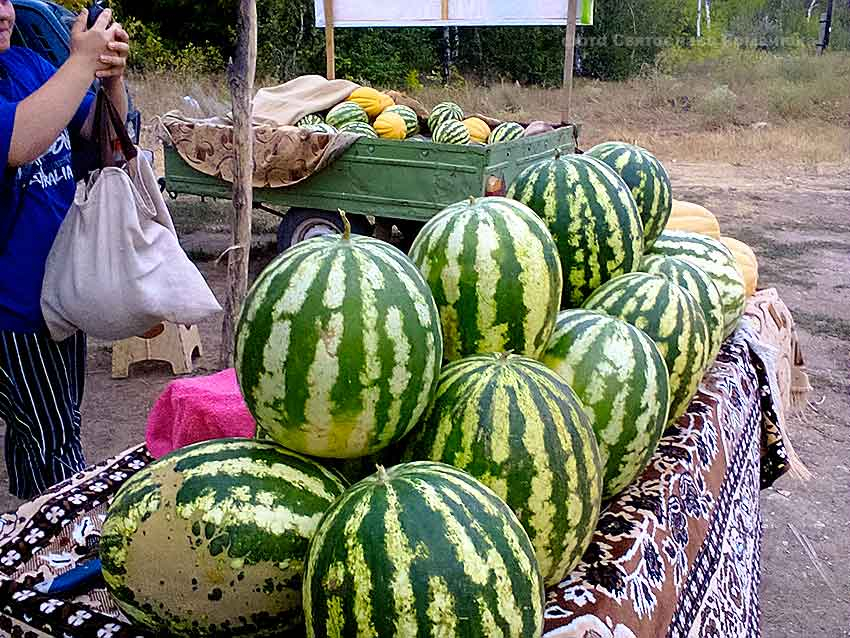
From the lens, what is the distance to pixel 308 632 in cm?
111

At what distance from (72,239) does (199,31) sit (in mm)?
18588

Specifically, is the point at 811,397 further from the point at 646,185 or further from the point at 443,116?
the point at 443,116

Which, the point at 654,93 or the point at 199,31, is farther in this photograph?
the point at 199,31

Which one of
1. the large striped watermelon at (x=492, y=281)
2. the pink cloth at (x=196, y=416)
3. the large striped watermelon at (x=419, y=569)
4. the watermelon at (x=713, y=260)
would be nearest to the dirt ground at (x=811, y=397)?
the watermelon at (x=713, y=260)

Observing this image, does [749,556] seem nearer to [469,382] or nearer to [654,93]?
[469,382]

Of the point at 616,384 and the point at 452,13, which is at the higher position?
the point at 452,13

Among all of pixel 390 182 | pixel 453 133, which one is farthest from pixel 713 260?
pixel 453 133

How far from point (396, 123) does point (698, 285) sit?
517 cm

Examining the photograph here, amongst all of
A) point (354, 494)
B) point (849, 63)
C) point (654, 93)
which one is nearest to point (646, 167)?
point (354, 494)

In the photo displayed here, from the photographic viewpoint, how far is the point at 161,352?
16.7 ft

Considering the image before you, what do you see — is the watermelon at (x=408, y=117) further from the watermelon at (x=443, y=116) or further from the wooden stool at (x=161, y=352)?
the wooden stool at (x=161, y=352)

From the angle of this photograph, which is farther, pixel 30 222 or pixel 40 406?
pixel 40 406

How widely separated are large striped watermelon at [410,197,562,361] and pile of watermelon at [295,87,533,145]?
5.04 m

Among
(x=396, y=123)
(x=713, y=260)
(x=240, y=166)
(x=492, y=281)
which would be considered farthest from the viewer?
(x=396, y=123)
